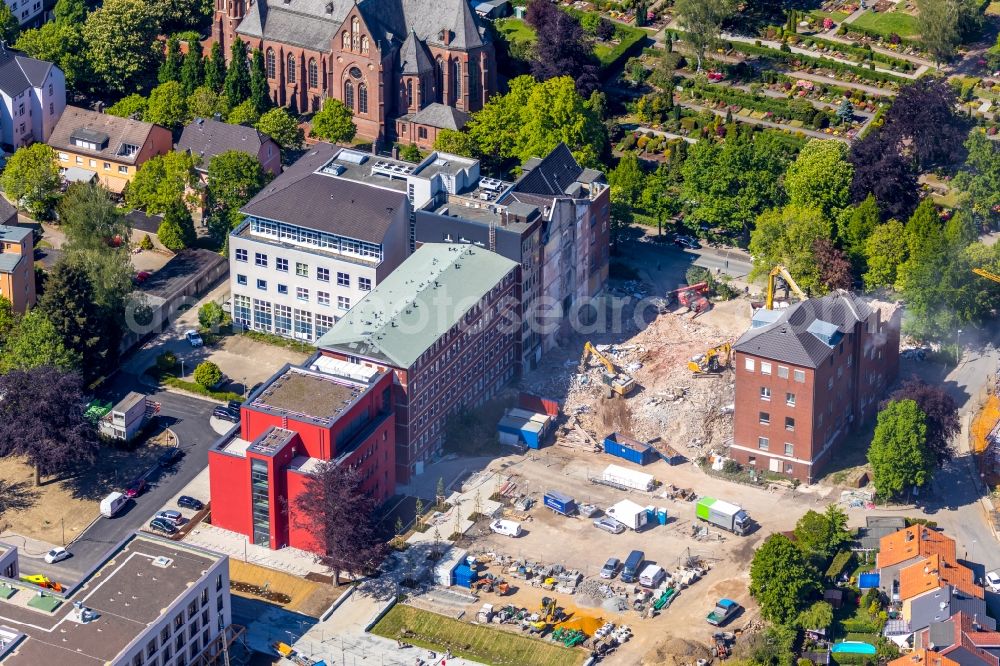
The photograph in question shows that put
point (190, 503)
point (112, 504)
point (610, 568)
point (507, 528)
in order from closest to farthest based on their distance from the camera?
point (610, 568), point (507, 528), point (112, 504), point (190, 503)

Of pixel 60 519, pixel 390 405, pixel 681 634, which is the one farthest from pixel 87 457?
pixel 681 634

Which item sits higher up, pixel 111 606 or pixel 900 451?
pixel 900 451

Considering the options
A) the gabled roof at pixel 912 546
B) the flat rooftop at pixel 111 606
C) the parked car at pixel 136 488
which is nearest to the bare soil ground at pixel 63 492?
the parked car at pixel 136 488

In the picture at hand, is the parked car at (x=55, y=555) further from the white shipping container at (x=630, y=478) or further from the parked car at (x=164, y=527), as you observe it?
the white shipping container at (x=630, y=478)

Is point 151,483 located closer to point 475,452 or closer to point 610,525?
point 475,452

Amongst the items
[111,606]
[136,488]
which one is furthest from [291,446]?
[111,606]

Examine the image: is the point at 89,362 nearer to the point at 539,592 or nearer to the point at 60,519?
the point at 60,519
